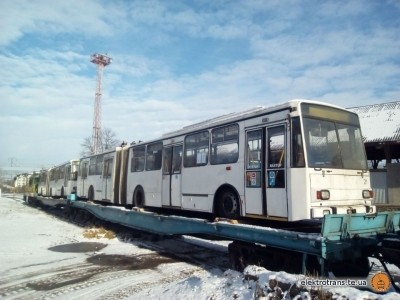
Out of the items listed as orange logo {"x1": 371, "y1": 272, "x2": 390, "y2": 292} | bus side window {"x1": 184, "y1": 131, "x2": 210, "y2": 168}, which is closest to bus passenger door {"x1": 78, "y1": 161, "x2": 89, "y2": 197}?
bus side window {"x1": 184, "y1": 131, "x2": 210, "y2": 168}

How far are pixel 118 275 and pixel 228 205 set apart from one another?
311cm

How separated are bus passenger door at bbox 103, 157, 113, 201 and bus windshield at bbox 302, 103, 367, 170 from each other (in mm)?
11511

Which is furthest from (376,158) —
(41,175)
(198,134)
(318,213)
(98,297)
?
(41,175)

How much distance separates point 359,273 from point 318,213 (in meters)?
1.36

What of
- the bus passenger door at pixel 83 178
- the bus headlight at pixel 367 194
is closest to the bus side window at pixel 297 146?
the bus headlight at pixel 367 194

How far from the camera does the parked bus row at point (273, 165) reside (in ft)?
23.7

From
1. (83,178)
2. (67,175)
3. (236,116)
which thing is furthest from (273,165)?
(67,175)

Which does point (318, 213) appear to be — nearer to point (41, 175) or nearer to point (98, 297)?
point (98, 297)

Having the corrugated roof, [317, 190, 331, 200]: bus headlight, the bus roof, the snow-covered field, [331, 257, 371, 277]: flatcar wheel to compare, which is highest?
the corrugated roof

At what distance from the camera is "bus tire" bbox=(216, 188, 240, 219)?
8.84 metres

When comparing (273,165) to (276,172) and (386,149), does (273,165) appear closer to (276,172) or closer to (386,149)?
(276,172)

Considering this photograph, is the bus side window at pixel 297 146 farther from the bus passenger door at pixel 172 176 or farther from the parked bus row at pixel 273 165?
the bus passenger door at pixel 172 176

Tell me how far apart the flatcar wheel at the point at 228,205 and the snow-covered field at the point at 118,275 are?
1.34 metres

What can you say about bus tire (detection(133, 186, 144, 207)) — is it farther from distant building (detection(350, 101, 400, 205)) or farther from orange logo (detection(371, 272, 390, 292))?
distant building (detection(350, 101, 400, 205))
